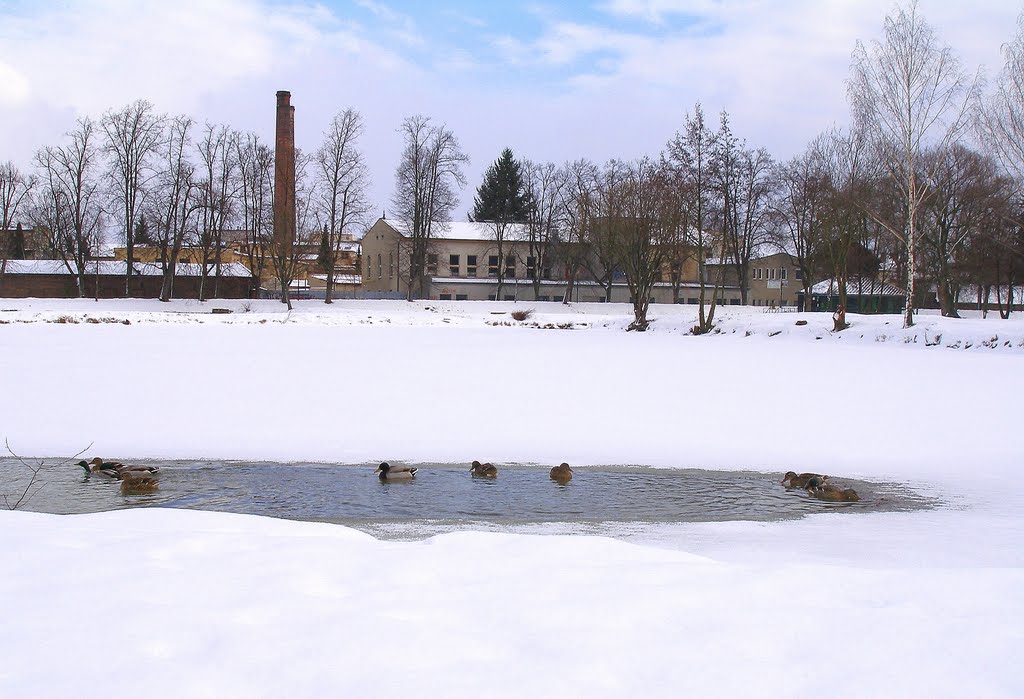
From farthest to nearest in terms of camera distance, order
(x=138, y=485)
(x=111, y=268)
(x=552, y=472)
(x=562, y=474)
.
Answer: (x=111, y=268) < (x=552, y=472) < (x=562, y=474) < (x=138, y=485)

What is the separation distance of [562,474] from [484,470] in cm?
108

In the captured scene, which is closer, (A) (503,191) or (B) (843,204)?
(B) (843,204)

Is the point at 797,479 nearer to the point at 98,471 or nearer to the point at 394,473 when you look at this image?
the point at 394,473

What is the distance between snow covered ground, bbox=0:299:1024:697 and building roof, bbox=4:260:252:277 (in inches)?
2343

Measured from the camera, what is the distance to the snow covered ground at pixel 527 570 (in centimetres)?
406

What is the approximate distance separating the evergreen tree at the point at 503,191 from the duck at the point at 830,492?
270 feet

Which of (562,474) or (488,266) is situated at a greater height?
(488,266)

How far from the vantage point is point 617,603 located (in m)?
4.96

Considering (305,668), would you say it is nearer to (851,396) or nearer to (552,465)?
(552,465)

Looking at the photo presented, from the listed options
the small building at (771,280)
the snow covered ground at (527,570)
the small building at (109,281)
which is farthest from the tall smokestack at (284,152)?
the snow covered ground at (527,570)

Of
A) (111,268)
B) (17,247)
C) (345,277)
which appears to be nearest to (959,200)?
(111,268)

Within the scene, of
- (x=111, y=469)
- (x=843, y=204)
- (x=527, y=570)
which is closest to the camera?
(x=527, y=570)

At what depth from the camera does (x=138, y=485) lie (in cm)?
1084

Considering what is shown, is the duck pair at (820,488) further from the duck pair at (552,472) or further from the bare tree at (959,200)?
the bare tree at (959,200)
